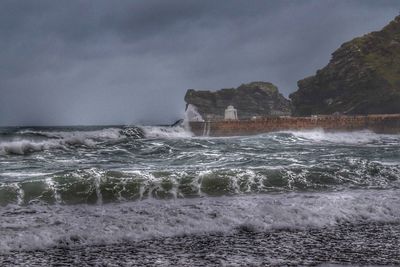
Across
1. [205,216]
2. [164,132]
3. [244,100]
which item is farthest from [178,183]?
[244,100]

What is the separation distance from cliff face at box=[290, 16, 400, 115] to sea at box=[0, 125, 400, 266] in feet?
165

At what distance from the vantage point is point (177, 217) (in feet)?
26.8

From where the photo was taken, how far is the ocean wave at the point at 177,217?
23.4 ft

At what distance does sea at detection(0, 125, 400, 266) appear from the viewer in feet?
20.5

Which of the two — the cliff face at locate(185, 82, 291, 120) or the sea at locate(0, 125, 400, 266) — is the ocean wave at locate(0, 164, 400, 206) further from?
the cliff face at locate(185, 82, 291, 120)

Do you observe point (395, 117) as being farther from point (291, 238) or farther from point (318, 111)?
point (291, 238)

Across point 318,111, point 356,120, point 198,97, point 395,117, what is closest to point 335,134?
point 356,120

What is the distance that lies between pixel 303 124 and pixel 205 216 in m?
38.4

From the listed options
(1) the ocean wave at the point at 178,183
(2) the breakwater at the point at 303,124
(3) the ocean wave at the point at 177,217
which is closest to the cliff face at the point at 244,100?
(2) the breakwater at the point at 303,124

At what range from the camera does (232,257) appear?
611 centimetres

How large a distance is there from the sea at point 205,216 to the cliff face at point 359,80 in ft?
165

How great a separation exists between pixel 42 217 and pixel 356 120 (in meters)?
40.6

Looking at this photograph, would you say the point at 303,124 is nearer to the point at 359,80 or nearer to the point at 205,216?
the point at 359,80

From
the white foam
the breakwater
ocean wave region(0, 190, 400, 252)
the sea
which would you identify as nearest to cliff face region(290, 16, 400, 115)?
the breakwater
